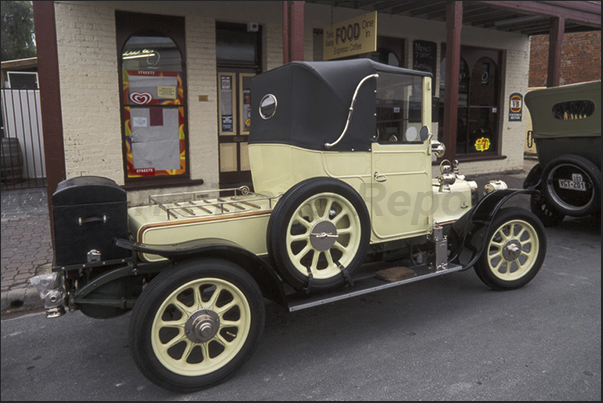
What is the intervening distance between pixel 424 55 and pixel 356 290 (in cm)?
922

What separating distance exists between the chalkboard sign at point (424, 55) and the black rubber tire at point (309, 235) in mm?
8634

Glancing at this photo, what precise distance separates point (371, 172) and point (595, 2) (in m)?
10.8

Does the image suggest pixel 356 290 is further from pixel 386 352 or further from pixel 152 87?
pixel 152 87

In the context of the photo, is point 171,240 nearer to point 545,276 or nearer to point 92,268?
point 92,268

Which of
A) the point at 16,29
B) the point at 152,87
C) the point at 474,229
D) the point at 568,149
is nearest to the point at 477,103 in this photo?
the point at 568,149

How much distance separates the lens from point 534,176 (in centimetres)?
789

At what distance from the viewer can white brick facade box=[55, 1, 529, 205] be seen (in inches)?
299

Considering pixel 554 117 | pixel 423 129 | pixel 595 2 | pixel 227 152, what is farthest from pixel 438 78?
pixel 423 129

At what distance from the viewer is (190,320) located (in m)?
3.01

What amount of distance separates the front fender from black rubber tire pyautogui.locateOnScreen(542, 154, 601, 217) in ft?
9.12

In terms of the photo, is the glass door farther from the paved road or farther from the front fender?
the front fender

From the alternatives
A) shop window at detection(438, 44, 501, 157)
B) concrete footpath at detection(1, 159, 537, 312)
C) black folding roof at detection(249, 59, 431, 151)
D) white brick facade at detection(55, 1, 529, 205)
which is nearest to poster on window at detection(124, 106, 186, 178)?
white brick facade at detection(55, 1, 529, 205)

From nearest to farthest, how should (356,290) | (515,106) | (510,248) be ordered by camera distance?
(356,290) < (510,248) < (515,106)

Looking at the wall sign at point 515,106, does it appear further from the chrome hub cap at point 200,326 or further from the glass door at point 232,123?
the chrome hub cap at point 200,326
